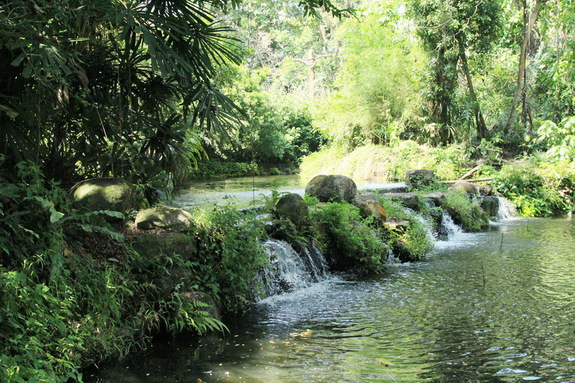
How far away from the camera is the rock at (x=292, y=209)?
8.06 metres

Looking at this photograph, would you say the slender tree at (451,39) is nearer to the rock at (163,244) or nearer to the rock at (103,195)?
the rock at (163,244)

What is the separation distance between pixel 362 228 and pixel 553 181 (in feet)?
28.7

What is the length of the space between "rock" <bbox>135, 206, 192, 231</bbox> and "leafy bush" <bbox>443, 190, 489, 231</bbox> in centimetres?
801

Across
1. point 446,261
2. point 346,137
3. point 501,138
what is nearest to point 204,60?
point 446,261

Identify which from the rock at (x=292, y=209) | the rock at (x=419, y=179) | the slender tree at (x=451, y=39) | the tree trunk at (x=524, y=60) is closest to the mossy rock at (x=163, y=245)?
the rock at (x=292, y=209)

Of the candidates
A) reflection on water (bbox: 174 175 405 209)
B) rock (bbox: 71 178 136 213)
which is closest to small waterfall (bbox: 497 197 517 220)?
reflection on water (bbox: 174 175 405 209)

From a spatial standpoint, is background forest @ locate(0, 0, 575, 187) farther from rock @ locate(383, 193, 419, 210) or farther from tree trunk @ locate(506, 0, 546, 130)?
rock @ locate(383, 193, 419, 210)

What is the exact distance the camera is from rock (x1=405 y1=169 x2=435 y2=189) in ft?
47.7

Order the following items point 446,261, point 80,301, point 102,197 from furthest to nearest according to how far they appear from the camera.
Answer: point 446,261, point 102,197, point 80,301

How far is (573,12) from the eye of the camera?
47.5 feet

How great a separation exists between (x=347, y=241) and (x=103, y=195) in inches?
163

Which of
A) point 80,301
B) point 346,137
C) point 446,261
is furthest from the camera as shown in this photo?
point 346,137

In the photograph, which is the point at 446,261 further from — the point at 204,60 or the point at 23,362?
the point at 23,362

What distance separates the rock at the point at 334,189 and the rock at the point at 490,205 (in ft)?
17.4
